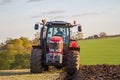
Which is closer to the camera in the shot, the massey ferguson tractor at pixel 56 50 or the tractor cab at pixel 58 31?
the massey ferguson tractor at pixel 56 50

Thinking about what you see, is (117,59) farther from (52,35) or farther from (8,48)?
(52,35)

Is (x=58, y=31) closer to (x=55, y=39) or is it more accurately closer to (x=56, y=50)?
(x=55, y=39)

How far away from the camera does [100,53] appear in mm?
46844

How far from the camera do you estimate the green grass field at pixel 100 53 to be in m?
39.6

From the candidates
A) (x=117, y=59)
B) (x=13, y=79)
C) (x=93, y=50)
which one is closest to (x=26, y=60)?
(x=117, y=59)

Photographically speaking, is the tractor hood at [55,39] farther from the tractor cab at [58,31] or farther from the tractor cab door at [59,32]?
the tractor cab door at [59,32]

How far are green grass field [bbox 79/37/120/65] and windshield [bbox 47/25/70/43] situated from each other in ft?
48.5

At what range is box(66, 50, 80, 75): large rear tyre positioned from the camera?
70.7 ft

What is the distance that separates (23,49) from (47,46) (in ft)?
60.4

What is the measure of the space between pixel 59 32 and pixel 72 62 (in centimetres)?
231

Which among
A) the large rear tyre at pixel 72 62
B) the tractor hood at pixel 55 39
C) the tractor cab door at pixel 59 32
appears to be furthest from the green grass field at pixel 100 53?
the large rear tyre at pixel 72 62

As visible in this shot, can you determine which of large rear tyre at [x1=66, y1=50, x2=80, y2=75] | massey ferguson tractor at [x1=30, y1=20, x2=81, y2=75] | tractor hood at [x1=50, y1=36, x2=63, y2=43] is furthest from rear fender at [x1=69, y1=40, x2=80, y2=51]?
large rear tyre at [x1=66, y1=50, x2=80, y2=75]

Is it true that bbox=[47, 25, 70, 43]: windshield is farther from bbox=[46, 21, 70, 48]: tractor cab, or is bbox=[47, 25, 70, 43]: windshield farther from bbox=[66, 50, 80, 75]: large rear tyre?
bbox=[66, 50, 80, 75]: large rear tyre

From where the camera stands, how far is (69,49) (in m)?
22.9
